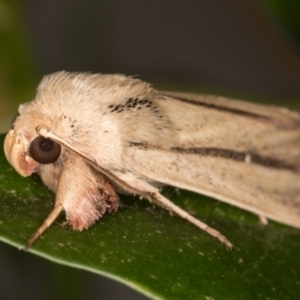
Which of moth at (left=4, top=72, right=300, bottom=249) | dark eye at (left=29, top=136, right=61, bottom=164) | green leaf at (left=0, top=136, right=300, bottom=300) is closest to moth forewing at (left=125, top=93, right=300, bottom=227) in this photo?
moth at (left=4, top=72, right=300, bottom=249)

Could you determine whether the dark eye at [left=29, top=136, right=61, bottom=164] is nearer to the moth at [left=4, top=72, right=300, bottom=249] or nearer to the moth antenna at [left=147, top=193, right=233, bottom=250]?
the moth at [left=4, top=72, right=300, bottom=249]

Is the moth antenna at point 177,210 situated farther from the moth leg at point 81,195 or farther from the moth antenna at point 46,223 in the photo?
the moth antenna at point 46,223

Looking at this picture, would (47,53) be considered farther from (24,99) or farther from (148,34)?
(24,99)

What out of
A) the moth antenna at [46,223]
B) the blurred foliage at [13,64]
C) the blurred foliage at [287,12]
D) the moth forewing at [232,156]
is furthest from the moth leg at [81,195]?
the blurred foliage at [287,12]

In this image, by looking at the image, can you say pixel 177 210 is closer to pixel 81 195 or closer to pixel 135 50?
pixel 81 195

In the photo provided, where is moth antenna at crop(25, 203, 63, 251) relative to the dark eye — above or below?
below
